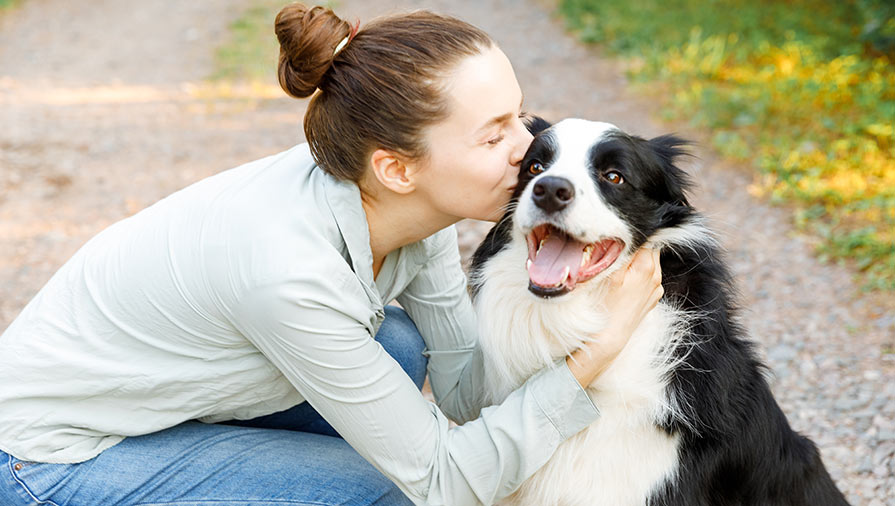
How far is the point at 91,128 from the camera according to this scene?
20.2 feet

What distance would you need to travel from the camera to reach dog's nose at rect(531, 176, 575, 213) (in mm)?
1692

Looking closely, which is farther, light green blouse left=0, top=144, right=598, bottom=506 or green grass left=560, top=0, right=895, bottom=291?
green grass left=560, top=0, right=895, bottom=291

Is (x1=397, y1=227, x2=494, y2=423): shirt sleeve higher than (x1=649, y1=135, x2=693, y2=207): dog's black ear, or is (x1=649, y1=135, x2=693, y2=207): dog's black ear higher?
(x1=649, y1=135, x2=693, y2=207): dog's black ear

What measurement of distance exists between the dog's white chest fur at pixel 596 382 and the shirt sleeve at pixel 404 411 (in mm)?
74

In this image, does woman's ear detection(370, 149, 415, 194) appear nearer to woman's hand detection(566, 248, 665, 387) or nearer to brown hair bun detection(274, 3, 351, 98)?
brown hair bun detection(274, 3, 351, 98)

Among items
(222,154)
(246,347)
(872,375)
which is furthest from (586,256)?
(222,154)

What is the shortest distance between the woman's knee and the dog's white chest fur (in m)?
0.57

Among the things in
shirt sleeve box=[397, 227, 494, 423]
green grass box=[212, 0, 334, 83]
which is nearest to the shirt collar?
shirt sleeve box=[397, 227, 494, 423]

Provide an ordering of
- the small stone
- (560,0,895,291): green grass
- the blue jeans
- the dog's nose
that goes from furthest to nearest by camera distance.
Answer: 1. (560,0,895,291): green grass
2. the small stone
3. the blue jeans
4. the dog's nose

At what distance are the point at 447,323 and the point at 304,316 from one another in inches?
32.0

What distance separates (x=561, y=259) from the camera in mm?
1795

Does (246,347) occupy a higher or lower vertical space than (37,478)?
higher

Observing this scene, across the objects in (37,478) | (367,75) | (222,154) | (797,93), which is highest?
(367,75)

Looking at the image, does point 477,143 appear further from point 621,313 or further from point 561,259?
point 621,313
